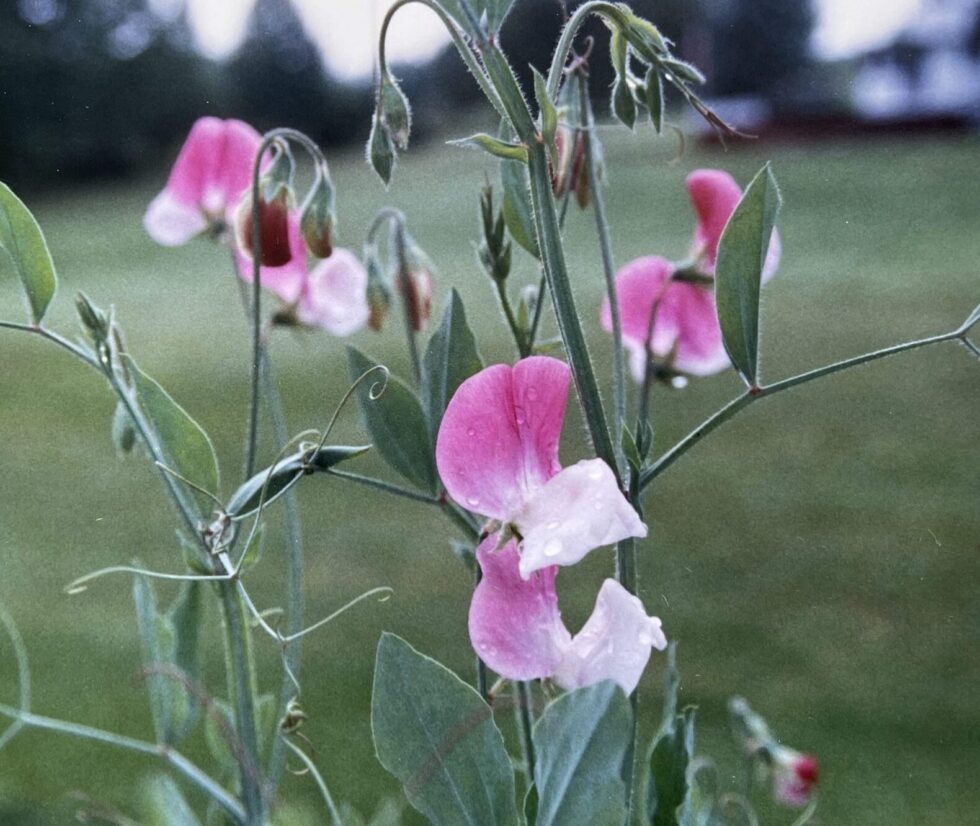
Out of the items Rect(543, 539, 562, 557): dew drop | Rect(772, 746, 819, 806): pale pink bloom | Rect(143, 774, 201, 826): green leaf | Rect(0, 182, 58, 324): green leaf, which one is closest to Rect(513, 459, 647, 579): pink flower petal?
Rect(543, 539, 562, 557): dew drop

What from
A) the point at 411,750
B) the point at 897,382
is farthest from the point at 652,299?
the point at 897,382

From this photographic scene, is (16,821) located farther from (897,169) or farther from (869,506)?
(897,169)

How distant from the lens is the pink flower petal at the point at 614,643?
0.34 m

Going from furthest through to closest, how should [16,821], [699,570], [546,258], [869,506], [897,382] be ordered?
[897,382], [869,506], [699,570], [16,821], [546,258]

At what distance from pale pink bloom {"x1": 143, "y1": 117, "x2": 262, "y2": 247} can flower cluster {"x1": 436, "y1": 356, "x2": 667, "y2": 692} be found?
0.30m

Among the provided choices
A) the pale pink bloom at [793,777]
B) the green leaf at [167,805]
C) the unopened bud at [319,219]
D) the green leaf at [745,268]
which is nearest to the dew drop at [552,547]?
the green leaf at [745,268]

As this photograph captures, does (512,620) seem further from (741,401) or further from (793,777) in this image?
(793,777)

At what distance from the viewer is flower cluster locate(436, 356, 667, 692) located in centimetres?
34

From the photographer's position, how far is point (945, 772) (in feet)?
4.77

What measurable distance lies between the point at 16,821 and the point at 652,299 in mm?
1034

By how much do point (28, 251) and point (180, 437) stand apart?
8 centimetres

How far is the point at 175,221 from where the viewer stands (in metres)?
0.67

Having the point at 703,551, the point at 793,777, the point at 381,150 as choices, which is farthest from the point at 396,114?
the point at 703,551

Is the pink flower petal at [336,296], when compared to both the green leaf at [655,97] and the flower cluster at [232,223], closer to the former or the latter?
the flower cluster at [232,223]
